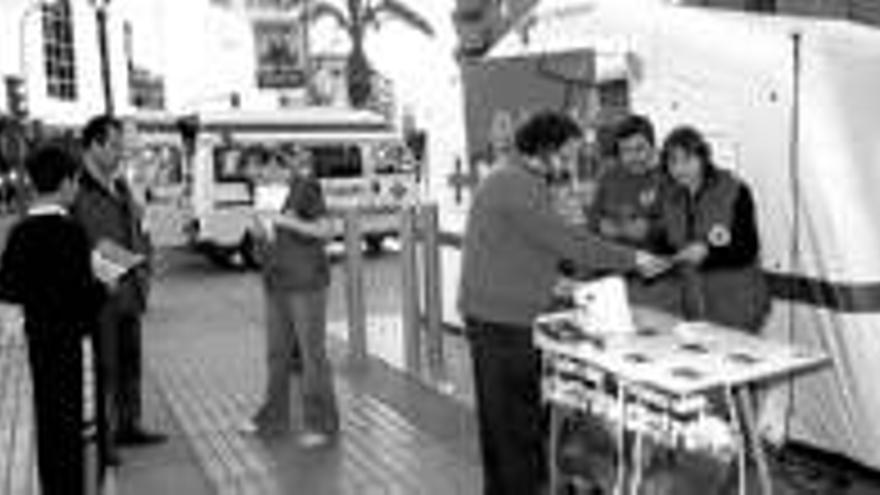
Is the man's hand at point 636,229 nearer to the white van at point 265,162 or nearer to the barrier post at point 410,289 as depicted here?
the barrier post at point 410,289

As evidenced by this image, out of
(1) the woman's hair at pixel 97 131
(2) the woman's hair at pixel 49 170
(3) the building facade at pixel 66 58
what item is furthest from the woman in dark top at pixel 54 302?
(3) the building facade at pixel 66 58

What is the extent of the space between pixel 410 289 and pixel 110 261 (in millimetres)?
4103

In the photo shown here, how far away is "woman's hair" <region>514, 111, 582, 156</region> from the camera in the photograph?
612 cm

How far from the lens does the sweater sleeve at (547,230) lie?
6117 millimetres

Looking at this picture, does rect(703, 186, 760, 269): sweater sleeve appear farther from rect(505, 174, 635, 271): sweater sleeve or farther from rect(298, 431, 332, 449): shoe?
rect(298, 431, 332, 449): shoe

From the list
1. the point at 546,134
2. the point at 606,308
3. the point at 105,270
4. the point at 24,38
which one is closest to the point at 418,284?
the point at 105,270

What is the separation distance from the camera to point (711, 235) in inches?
283

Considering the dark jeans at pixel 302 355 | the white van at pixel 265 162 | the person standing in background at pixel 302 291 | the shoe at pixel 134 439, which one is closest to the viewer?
the person standing in background at pixel 302 291

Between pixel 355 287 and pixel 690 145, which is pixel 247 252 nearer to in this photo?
pixel 355 287

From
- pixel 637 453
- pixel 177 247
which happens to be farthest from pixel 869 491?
pixel 177 247

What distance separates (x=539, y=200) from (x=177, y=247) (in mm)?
18775

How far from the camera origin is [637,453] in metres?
5.88

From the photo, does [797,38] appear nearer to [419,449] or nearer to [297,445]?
[419,449]

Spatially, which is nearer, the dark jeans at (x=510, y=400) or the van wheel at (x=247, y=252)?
the dark jeans at (x=510, y=400)
